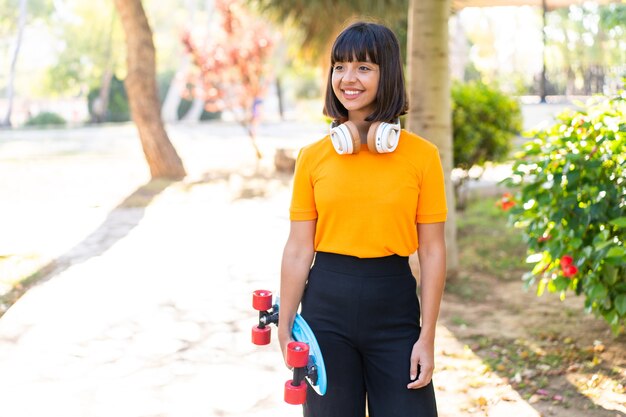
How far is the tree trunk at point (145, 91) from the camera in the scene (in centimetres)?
1155

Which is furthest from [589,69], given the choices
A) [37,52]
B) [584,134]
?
[37,52]

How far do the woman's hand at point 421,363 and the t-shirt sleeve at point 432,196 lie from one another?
36 cm

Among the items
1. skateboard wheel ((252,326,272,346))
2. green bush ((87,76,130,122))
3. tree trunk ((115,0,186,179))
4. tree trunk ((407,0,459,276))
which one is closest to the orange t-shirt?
skateboard wheel ((252,326,272,346))

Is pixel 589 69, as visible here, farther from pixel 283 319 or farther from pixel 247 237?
pixel 283 319

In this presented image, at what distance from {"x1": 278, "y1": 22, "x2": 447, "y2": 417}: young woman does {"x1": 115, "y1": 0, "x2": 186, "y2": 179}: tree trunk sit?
9.80 metres

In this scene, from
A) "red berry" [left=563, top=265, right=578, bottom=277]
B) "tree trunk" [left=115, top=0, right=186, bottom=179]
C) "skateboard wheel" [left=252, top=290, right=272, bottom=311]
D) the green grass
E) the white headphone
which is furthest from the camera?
"tree trunk" [left=115, top=0, right=186, bottom=179]

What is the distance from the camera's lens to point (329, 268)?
7.43 feet

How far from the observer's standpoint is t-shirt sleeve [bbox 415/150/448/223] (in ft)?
7.23

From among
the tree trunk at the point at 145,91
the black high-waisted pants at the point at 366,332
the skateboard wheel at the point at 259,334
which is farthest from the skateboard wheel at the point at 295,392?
the tree trunk at the point at 145,91

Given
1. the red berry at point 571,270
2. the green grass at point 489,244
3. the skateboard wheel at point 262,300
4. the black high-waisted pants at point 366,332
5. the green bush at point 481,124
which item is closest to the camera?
the black high-waisted pants at point 366,332

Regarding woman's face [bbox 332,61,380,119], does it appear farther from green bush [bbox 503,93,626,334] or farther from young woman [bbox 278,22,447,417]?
green bush [bbox 503,93,626,334]

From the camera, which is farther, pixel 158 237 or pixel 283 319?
pixel 158 237

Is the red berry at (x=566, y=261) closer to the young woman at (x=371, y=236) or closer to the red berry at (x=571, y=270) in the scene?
the red berry at (x=571, y=270)

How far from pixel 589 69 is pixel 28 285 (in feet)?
40.0
